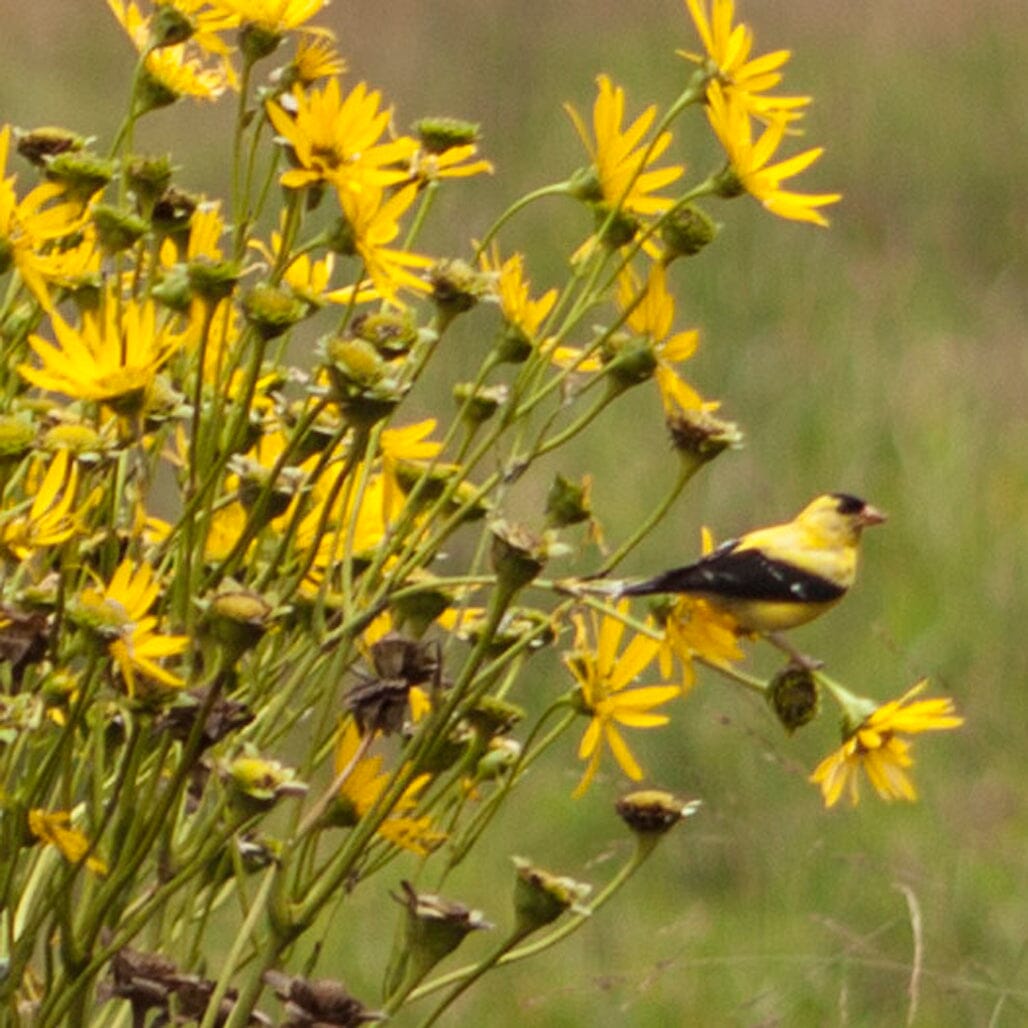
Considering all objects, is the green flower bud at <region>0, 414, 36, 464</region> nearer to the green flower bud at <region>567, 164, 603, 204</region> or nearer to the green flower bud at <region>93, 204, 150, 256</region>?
the green flower bud at <region>93, 204, 150, 256</region>

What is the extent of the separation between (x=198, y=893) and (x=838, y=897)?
1675 mm

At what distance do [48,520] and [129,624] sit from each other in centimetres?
12

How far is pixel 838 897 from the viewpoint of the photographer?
9.48ft

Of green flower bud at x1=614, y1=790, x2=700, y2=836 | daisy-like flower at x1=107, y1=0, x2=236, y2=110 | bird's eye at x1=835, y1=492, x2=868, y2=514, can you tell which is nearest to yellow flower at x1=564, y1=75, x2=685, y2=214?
daisy-like flower at x1=107, y1=0, x2=236, y2=110

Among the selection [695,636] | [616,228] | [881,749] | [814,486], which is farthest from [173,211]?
[814,486]

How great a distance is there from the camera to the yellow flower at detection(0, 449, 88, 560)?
1.22m

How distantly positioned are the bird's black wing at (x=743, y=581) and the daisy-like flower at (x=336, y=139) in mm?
249

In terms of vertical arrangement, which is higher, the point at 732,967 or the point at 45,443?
the point at 45,443

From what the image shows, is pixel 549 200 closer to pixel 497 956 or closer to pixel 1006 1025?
pixel 1006 1025

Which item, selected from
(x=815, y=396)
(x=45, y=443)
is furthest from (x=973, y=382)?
(x=45, y=443)

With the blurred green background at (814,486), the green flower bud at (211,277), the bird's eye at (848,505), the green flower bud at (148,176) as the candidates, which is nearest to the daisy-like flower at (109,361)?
the green flower bud at (211,277)

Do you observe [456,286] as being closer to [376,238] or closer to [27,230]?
[376,238]

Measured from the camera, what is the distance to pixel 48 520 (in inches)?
48.9

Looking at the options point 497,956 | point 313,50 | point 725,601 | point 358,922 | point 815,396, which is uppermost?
point 313,50
